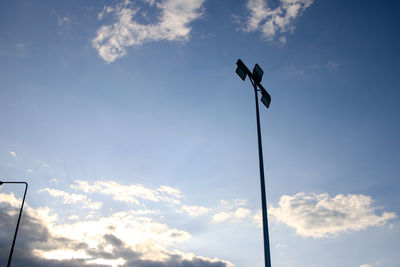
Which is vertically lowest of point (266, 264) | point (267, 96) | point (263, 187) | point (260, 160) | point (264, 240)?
point (266, 264)

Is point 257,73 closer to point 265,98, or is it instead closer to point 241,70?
point 241,70

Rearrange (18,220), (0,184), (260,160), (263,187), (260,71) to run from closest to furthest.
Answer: (263,187) → (260,160) → (260,71) → (0,184) → (18,220)

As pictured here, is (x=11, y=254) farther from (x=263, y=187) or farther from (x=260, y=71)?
(x=260, y=71)

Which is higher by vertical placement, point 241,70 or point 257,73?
point 257,73

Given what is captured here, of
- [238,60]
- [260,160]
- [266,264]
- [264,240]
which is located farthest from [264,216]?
[238,60]

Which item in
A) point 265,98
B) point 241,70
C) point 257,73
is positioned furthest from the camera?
point 265,98

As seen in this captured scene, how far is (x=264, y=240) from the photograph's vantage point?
10234 mm

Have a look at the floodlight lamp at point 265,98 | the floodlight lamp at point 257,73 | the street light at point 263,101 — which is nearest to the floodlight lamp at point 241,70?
the street light at point 263,101

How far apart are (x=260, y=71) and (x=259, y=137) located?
3991 millimetres

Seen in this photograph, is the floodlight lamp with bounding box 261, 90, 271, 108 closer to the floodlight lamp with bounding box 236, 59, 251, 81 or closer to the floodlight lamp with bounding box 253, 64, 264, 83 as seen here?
the floodlight lamp with bounding box 253, 64, 264, 83

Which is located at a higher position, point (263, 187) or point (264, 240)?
point (263, 187)

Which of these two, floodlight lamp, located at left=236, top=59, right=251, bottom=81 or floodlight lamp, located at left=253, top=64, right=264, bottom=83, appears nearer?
floodlight lamp, located at left=236, top=59, right=251, bottom=81

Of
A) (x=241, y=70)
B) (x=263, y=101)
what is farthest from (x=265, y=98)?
(x=241, y=70)

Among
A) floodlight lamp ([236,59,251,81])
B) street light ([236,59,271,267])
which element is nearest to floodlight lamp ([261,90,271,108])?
street light ([236,59,271,267])
